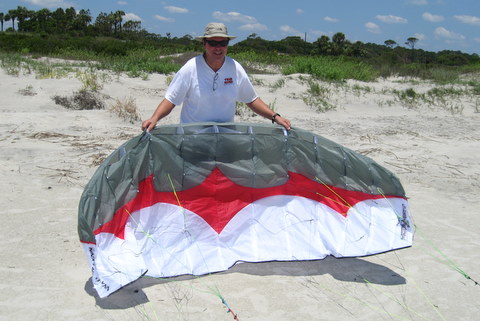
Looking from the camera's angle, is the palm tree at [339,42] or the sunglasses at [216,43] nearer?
the sunglasses at [216,43]

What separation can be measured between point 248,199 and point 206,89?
0.88 m

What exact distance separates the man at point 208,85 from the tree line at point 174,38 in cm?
3318

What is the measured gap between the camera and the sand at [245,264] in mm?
2885

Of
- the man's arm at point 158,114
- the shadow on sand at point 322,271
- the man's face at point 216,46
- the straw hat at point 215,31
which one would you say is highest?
the straw hat at point 215,31

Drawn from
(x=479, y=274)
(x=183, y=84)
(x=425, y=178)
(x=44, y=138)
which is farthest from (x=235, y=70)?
(x=44, y=138)

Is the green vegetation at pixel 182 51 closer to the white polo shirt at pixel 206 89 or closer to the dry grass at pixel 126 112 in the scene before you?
the dry grass at pixel 126 112

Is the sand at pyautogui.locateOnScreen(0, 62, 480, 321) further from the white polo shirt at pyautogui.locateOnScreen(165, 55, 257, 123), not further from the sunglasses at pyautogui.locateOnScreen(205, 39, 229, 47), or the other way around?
the sunglasses at pyautogui.locateOnScreen(205, 39, 229, 47)

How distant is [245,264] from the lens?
3.45 meters

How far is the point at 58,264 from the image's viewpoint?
132 inches

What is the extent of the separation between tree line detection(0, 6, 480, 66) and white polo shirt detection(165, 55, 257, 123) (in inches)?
1305

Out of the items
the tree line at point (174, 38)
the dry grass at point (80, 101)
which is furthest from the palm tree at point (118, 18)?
the dry grass at point (80, 101)

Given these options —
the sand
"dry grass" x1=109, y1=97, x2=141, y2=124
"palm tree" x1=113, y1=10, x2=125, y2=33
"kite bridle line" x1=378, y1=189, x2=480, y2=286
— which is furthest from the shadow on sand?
"palm tree" x1=113, y1=10, x2=125, y2=33

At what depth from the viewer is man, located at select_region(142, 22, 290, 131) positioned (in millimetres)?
3229

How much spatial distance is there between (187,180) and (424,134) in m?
6.22
